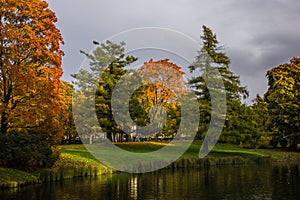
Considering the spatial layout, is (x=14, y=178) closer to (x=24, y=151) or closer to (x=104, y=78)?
(x=24, y=151)

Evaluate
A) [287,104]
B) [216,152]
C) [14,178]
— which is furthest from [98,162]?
[287,104]

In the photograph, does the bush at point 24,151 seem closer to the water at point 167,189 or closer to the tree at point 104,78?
the water at point 167,189

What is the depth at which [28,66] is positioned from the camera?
25.9 m

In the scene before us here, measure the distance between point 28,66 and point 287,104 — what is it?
1489 inches

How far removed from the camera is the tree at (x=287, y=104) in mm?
50906

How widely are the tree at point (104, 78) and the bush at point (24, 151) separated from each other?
19.0 metres

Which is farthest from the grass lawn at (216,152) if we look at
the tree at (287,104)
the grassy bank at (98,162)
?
the tree at (287,104)

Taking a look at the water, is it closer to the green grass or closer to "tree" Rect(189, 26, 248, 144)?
the green grass

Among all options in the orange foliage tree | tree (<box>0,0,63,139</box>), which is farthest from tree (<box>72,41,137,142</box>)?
tree (<box>0,0,63,139</box>)

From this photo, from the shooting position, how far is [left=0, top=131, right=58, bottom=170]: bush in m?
24.4

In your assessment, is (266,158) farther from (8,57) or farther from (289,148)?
(8,57)

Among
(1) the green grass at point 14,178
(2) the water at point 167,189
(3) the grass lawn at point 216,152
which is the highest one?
(3) the grass lawn at point 216,152

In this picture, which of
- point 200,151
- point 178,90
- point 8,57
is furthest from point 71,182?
point 178,90

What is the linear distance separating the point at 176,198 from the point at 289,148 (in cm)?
3884
